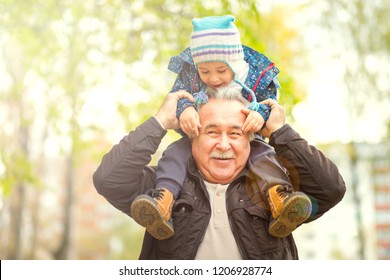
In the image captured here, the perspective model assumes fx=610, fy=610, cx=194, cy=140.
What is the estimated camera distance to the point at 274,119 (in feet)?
6.22

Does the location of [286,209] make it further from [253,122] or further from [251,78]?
[251,78]

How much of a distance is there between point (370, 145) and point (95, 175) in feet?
7.75

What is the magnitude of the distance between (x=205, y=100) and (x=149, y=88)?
98 centimetres

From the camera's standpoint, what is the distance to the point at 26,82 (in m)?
4.05

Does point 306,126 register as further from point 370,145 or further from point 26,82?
point 26,82

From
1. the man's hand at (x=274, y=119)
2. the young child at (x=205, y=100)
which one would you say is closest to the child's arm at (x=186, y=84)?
the young child at (x=205, y=100)

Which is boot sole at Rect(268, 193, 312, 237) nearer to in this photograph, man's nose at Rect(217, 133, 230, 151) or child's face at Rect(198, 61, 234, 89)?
man's nose at Rect(217, 133, 230, 151)

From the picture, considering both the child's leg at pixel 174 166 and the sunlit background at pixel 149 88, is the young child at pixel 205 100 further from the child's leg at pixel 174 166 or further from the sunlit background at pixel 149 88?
the sunlit background at pixel 149 88

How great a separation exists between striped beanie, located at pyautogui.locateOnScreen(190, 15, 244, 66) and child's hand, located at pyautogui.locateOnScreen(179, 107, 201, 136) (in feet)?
0.52

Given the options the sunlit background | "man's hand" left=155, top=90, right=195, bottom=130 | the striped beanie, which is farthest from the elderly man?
the sunlit background

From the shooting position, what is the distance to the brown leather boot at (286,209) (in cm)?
180

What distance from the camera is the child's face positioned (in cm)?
193

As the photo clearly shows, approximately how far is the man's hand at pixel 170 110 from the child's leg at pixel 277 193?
26 centimetres
